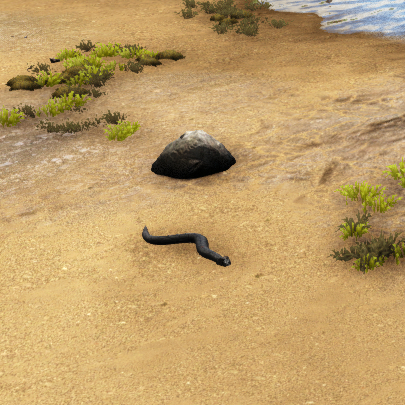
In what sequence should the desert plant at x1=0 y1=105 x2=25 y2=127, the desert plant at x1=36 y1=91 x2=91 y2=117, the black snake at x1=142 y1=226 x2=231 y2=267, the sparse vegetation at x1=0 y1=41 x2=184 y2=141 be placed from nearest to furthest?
the black snake at x1=142 y1=226 x2=231 y2=267
the sparse vegetation at x1=0 y1=41 x2=184 y2=141
the desert plant at x1=0 y1=105 x2=25 y2=127
the desert plant at x1=36 y1=91 x2=91 y2=117

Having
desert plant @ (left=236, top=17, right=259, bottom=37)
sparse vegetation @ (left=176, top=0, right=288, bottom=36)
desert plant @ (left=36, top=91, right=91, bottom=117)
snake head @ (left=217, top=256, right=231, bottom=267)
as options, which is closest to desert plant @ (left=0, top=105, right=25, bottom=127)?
desert plant @ (left=36, top=91, right=91, bottom=117)

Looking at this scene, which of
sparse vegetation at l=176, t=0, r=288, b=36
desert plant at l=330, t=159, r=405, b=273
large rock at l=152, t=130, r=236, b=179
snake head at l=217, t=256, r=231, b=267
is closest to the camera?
desert plant at l=330, t=159, r=405, b=273

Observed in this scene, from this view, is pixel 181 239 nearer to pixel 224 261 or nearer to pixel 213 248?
pixel 213 248

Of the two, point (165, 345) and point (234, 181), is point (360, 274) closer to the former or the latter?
point (165, 345)

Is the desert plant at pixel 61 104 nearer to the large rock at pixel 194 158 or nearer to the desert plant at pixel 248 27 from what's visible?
the large rock at pixel 194 158

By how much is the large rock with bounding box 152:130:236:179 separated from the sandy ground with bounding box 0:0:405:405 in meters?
0.17

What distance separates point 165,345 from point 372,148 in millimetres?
4632

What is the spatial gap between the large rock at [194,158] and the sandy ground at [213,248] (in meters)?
0.17

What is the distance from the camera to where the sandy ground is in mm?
3445

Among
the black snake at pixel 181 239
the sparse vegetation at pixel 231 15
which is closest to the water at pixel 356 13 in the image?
the sparse vegetation at pixel 231 15

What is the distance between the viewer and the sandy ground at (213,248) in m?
3.45

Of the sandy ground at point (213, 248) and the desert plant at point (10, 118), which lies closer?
the sandy ground at point (213, 248)

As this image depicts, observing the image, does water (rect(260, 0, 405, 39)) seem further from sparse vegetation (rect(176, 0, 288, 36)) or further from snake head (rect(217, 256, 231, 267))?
snake head (rect(217, 256, 231, 267))

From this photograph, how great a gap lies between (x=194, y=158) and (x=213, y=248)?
2087mm
